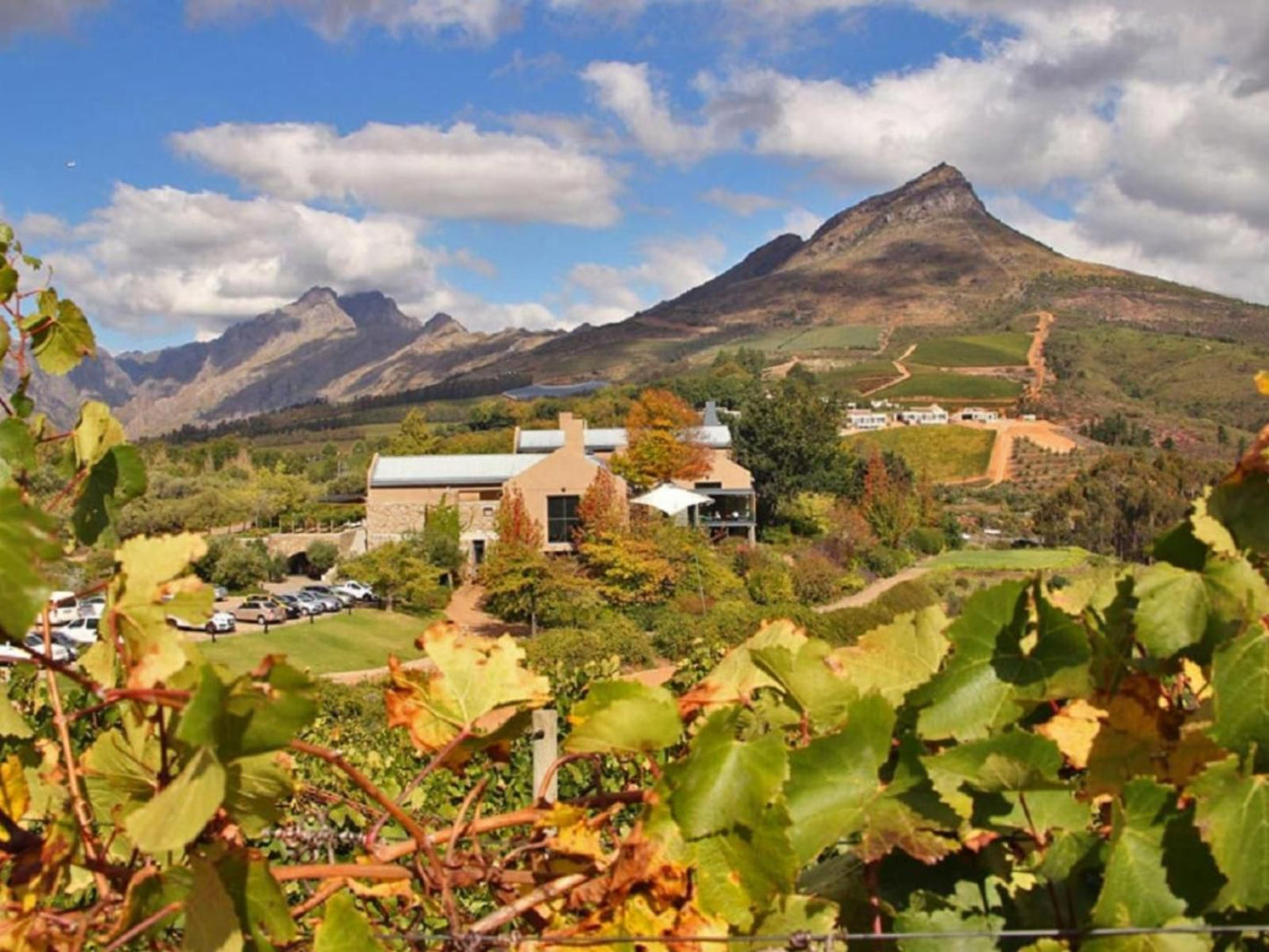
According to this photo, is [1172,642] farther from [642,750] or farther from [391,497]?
[391,497]

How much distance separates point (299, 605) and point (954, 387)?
6139 centimetres

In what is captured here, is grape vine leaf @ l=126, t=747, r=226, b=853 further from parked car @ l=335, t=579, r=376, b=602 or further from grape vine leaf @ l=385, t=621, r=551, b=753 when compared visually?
parked car @ l=335, t=579, r=376, b=602

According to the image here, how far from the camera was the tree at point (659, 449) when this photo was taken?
34.0 m

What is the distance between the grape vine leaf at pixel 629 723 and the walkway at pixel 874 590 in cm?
2536

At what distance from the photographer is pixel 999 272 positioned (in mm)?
140000

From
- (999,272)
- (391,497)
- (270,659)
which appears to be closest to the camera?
(270,659)

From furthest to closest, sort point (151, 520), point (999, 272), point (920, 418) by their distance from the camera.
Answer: point (999, 272) → point (920, 418) → point (151, 520)

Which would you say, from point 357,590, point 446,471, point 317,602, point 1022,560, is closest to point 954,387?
point 446,471

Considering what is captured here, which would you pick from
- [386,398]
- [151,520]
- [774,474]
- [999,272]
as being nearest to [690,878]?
[151,520]

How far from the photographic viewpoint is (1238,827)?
92cm

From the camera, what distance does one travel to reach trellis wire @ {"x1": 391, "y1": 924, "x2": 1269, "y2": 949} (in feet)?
3.10

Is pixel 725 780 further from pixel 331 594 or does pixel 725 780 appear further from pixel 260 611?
pixel 331 594

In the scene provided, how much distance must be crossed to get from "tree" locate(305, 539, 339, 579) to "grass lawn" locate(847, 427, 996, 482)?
27.8 meters

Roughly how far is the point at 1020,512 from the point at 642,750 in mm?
45105
